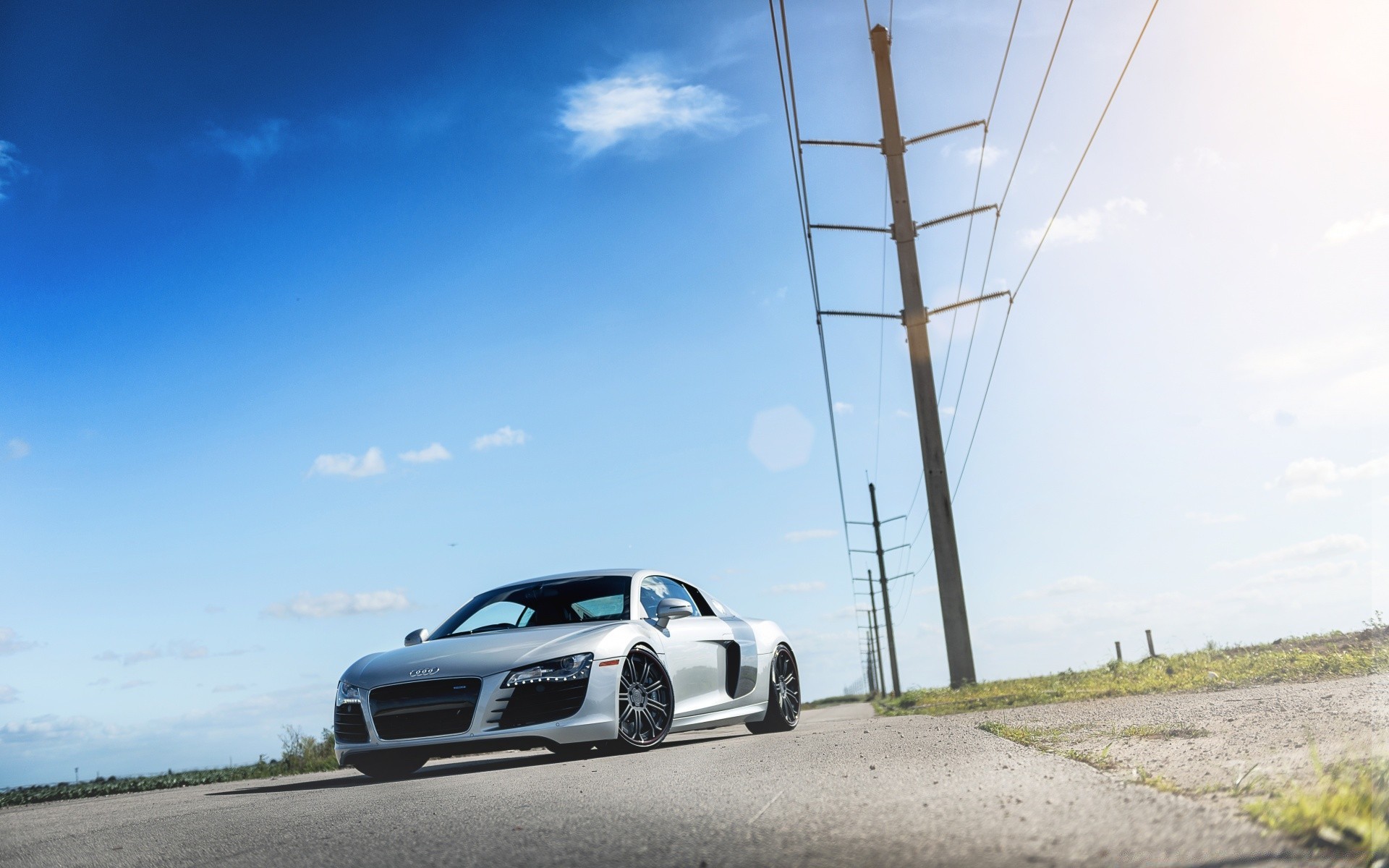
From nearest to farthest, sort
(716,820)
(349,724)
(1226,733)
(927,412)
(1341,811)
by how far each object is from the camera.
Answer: (1341,811) < (716,820) < (1226,733) < (349,724) < (927,412)

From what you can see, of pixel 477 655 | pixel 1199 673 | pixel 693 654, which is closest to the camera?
pixel 477 655

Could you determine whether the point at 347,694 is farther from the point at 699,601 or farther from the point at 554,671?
the point at 699,601

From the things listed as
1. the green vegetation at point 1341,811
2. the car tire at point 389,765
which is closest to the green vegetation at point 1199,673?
the car tire at point 389,765

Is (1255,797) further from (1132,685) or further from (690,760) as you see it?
(1132,685)

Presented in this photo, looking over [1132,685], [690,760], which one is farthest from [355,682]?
[1132,685]

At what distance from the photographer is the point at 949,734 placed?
21.9ft

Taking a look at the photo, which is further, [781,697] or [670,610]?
[781,697]

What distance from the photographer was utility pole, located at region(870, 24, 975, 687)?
1645 cm

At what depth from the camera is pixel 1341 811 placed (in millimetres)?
2662

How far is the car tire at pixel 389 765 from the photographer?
7.16 meters

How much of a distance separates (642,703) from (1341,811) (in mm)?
5271

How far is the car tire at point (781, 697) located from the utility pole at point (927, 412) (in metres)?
6.78

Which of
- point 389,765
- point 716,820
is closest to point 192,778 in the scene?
point 389,765

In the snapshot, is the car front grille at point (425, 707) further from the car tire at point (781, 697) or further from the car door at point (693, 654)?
the car tire at point (781, 697)
